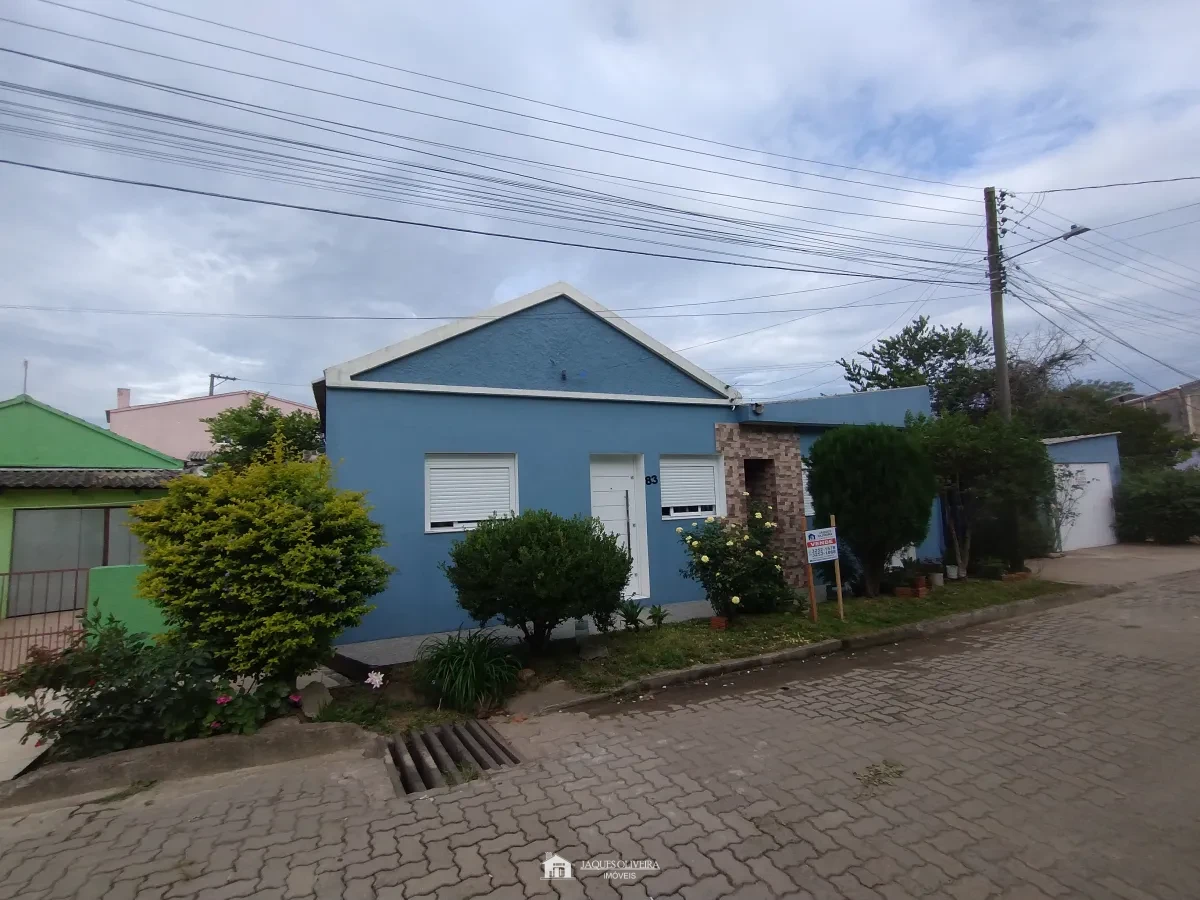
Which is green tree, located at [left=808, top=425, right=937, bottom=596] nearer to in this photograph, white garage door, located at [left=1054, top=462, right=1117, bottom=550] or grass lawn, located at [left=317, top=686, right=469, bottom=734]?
grass lawn, located at [left=317, top=686, right=469, bottom=734]

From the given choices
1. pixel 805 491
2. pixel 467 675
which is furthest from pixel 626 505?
pixel 467 675

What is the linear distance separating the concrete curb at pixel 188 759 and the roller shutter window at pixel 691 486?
594 centimetres

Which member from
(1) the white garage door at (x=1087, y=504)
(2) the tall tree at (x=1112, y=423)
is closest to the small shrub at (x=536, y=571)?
(1) the white garage door at (x=1087, y=504)

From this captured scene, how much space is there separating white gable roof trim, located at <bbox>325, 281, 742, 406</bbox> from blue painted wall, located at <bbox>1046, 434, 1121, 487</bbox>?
10845 mm

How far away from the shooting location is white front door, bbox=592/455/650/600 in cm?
952

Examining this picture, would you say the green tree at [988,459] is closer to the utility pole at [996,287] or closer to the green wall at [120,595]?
the utility pole at [996,287]

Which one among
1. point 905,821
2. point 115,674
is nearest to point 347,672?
point 115,674

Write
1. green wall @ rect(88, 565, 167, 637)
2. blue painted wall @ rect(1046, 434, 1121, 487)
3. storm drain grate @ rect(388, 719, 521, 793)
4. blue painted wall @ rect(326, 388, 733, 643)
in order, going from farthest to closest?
blue painted wall @ rect(1046, 434, 1121, 487), blue painted wall @ rect(326, 388, 733, 643), green wall @ rect(88, 565, 167, 637), storm drain grate @ rect(388, 719, 521, 793)

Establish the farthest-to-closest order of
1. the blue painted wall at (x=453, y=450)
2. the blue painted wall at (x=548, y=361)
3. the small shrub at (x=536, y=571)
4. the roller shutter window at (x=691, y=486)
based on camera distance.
Answer: the roller shutter window at (x=691, y=486)
the blue painted wall at (x=548, y=361)
the blue painted wall at (x=453, y=450)
the small shrub at (x=536, y=571)

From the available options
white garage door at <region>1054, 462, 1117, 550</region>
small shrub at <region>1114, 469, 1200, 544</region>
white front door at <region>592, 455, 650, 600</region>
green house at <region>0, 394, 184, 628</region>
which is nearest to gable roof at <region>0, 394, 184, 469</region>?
green house at <region>0, 394, 184, 628</region>

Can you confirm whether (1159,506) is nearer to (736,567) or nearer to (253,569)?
(736,567)

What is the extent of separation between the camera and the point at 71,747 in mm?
4395

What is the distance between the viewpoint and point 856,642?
7680 mm

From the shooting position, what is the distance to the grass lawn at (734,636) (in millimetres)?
6473
